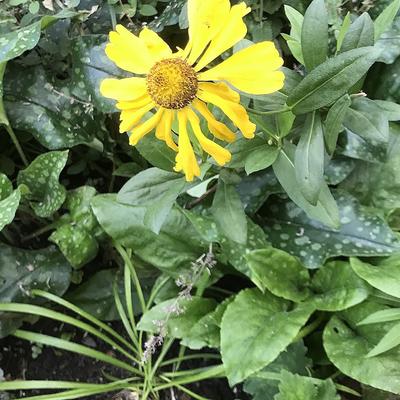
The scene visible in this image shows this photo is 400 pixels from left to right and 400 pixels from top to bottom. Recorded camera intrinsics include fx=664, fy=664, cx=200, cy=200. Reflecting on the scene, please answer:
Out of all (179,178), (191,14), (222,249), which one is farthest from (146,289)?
(191,14)

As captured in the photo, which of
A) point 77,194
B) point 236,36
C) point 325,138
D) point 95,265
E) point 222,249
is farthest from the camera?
point 95,265

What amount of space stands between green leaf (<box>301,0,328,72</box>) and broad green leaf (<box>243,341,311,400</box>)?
1.62 ft

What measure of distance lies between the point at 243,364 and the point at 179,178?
29 centimetres

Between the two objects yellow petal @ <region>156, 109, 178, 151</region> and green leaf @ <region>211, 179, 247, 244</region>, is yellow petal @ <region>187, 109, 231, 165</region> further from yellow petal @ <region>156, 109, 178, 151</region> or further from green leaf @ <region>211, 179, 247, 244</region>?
green leaf @ <region>211, 179, 247, 244</region>

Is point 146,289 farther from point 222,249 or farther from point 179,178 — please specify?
point 179,178

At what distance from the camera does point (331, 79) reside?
725 mm

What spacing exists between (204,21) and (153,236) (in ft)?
1.65

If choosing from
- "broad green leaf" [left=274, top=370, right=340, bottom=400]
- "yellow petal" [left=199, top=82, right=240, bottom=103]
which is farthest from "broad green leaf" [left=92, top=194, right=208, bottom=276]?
"yellow petal" [left=199, top=82, right=240, bottom=103]

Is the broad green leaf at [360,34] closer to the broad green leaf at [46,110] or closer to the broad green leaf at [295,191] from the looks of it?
the broad green leaf at [295,191]

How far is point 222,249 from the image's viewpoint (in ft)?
3.45

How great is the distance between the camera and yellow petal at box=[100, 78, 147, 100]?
Answer: 0.66 meters

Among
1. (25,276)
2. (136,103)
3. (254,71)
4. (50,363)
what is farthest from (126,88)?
(50,363)

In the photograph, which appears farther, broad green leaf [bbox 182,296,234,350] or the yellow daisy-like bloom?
broad green leaf [bbox 182,296,234,350]

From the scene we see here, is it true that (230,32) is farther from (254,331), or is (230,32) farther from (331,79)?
(254,331)
